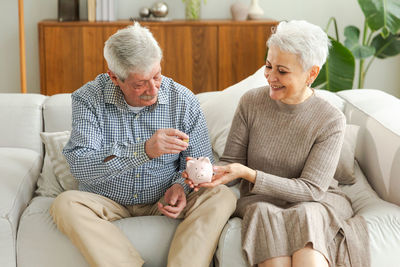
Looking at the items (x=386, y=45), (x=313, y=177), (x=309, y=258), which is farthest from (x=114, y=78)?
(x=386, y=45)

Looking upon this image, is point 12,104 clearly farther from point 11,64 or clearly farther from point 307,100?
point 11,64

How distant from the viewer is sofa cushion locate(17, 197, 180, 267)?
216 cm

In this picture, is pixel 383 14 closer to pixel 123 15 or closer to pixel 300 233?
pixel 123 15

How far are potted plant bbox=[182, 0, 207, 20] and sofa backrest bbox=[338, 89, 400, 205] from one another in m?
1.83

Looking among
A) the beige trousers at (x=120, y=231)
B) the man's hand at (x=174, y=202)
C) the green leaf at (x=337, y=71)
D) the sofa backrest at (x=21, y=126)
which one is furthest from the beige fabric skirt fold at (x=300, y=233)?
the green leaf at (x=337, y=71)

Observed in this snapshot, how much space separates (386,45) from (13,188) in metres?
2.98

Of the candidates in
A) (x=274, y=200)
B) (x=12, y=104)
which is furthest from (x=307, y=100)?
(x=12, y=104)

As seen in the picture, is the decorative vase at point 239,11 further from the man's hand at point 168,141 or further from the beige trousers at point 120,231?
the man's hand at point 168,141

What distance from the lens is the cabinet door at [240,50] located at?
14.2 ft

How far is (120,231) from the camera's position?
7.05 ft

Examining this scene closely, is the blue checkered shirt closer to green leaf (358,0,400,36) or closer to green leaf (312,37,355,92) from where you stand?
green leaf (312,37,355,92)

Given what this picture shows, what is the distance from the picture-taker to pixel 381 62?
480cm

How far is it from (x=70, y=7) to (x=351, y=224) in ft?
9.57

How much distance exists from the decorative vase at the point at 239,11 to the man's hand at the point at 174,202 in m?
2.36
